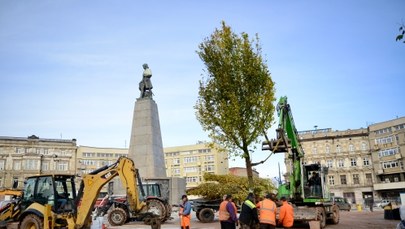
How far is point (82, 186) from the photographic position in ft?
40.5

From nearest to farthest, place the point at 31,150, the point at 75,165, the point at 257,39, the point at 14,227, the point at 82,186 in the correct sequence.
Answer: the point at 82,186
the point at 14,227
the point at 257,39
the point at 31,150
the point at 75,165

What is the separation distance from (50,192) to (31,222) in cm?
115

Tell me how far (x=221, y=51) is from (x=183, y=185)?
42.2 feet

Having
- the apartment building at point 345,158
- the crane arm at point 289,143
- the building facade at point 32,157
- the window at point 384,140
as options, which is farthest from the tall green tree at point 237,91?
the building facade at point 32,157

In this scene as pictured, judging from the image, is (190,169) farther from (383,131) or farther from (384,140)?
(383,131)

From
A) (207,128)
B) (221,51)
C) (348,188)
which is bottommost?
(348,188)

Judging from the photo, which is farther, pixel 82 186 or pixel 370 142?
pixel 370 142

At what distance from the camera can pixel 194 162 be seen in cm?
9000

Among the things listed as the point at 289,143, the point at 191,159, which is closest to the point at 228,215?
the point at 289,143

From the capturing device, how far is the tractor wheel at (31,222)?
11781mm

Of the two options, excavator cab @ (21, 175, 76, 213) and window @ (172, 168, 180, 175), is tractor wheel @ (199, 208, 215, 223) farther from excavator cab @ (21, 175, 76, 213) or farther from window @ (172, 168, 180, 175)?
window @ (172, 168, 180, 175)

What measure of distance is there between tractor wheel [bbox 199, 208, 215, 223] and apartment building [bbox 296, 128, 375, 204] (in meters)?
44.1

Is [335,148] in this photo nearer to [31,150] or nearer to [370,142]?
[370,142]

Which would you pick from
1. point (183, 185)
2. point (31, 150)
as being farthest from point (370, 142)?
point (31, 150)
